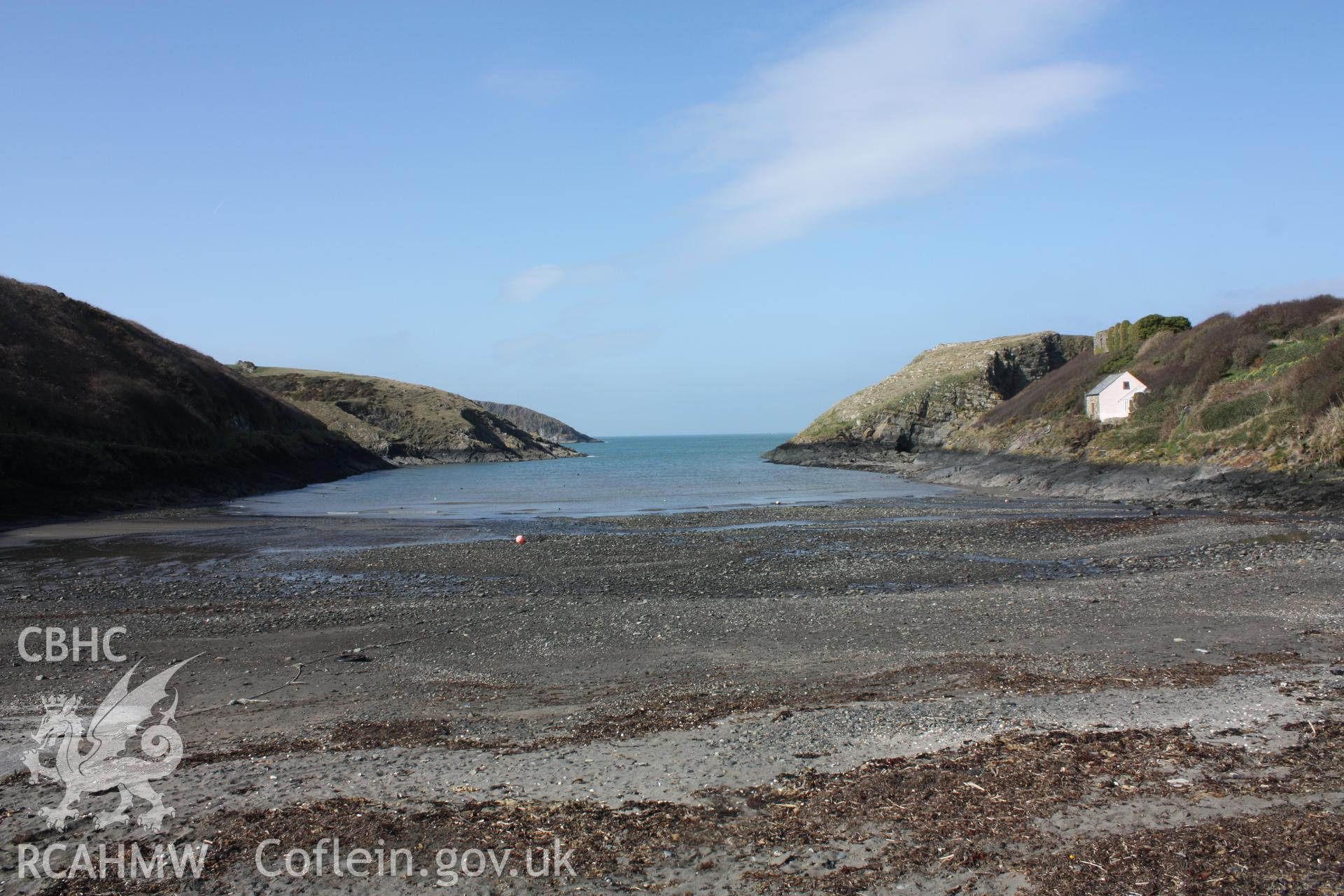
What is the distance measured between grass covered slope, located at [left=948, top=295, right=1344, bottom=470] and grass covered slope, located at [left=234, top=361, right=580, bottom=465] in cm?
7219

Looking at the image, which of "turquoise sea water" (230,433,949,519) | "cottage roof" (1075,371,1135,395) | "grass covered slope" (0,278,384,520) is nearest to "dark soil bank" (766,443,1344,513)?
"turquoise sea water" (230,433,949,519)

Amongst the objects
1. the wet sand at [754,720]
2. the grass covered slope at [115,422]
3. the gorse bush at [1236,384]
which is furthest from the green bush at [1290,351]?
the grass covered slope at [115,422]

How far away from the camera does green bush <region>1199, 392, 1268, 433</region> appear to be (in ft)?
116

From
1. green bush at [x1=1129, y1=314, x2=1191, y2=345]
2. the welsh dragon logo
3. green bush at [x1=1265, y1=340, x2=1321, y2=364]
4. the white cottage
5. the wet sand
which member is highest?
green bush at [x1=1129, y1=314, x2=1191, y2=345]

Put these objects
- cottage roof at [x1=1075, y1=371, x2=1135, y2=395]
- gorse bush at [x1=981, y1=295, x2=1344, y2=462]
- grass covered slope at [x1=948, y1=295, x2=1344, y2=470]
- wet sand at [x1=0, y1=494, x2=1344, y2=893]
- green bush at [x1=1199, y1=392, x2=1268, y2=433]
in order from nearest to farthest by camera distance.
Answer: wet sand at [x1=0, y1=494, x2=1344, y2=893]
grass covered slope at [x1=948, y1=295, x2=1344, y2=470]
gorse bush at [x1=981, y1=295, x2=1344, y2=462]
green bush at [x1=1199, y1=392, x2=1268, y2=433]
cottage roof at [x1=1075, y1=371, x2=1135, y2=395]

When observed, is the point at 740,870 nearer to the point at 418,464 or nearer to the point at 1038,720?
the point at 1038,720

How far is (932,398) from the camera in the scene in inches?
3679

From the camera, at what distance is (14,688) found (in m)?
9.71

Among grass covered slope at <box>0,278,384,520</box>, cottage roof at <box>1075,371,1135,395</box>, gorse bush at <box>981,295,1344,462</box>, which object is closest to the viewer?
gorse bush at <box>981,295,1344,462</box>

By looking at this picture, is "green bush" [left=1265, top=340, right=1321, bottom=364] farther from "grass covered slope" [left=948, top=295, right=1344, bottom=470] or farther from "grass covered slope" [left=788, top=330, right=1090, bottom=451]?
"grass covered slope" [left=788, top=330, right=1090, bottom=451]

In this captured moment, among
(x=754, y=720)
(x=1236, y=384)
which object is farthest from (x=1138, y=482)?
(x=754, y=720)

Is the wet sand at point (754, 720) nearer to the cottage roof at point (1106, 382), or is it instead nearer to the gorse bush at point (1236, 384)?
the gorse bush at point (1236, 384)

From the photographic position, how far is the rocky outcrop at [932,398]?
89.7 metres

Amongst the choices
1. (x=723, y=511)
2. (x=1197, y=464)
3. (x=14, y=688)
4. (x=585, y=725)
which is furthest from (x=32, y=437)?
(x=1197, y=464)
